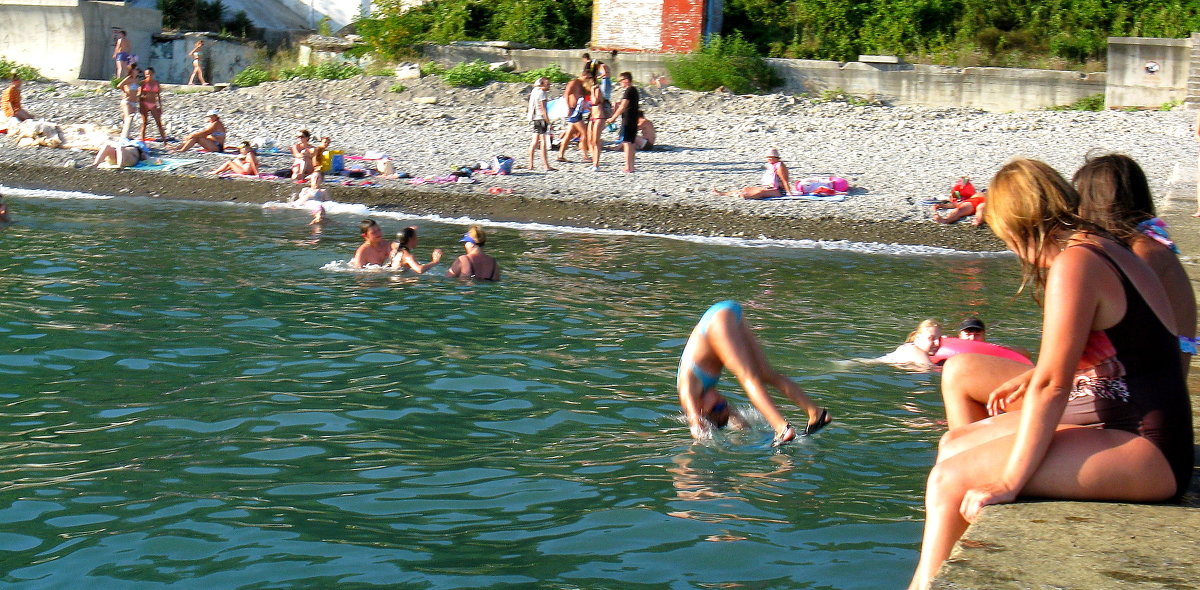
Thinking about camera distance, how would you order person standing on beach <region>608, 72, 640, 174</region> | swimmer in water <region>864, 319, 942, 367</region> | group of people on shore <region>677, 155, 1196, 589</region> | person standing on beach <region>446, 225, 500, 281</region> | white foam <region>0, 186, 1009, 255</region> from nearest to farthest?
group of people on shore <region>677, 155, 1196, 589</region> → swimmer in water <region>864, 319, 942, 367</region> → person standing on beach <region>446, 225, 500, 281</region> → white foam <region>0, 186, 1009, 255</region> → person standing on beach <region>608, 72, 640, 174</region>

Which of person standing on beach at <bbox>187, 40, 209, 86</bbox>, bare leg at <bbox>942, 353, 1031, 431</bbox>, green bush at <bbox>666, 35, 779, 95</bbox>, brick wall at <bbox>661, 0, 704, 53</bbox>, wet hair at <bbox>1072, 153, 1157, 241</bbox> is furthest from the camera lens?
person standing on beach at <bbox>187, 40, 209, 86</bbox>

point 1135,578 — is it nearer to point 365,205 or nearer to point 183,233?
point 183,233

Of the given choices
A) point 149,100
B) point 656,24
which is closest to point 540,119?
point 656,24

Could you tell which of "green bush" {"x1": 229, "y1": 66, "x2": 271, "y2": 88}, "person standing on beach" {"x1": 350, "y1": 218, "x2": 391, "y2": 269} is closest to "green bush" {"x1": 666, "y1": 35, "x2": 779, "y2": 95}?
"green bush" {"x1": 229, "y1": 66, "x2": 271, "y2": 88}

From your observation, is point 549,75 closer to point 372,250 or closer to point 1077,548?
point 372,250

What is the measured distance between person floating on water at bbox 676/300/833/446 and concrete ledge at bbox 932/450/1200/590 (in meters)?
2.29

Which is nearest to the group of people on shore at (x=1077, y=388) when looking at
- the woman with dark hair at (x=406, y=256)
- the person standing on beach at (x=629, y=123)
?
the woman with dark hair at (x=406, y=256)

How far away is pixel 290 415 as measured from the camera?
22.2 feet

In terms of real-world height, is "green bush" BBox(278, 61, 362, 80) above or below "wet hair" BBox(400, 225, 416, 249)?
above

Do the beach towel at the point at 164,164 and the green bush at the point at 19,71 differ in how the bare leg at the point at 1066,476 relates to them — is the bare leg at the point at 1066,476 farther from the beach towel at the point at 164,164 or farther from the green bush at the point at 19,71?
the green bush at the point at 19,71

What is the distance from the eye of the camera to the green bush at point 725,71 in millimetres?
23625

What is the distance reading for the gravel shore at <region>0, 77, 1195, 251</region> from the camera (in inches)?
664

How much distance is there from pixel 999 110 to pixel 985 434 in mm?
19966

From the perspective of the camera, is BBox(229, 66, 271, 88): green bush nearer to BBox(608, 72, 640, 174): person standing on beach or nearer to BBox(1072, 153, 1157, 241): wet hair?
BBox(608, 72, 640, 174): person standing on beach
